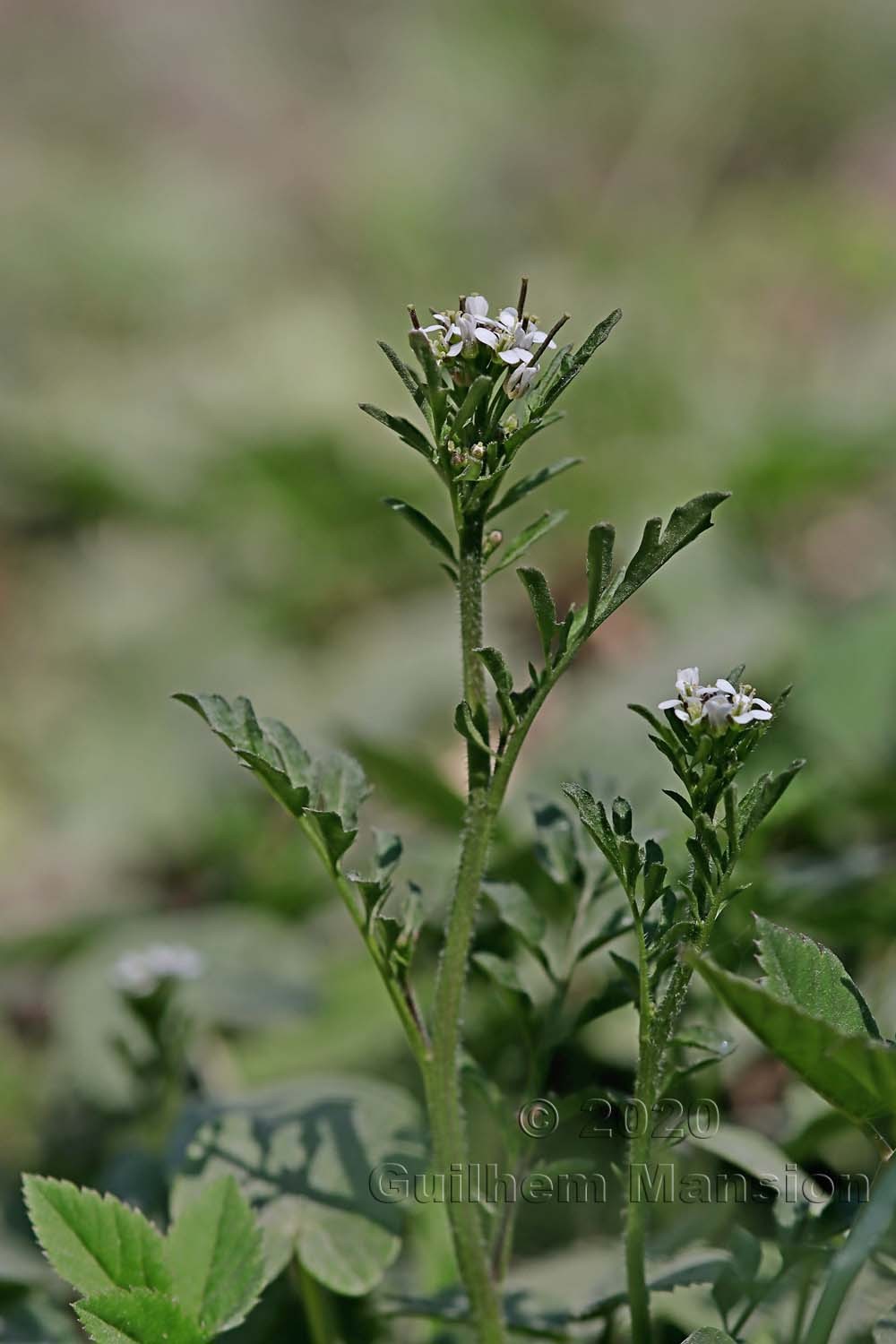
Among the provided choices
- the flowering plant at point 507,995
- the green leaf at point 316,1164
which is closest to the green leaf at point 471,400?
the flowering plant at point 507,995

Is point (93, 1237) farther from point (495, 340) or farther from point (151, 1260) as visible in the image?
point (495, 340)

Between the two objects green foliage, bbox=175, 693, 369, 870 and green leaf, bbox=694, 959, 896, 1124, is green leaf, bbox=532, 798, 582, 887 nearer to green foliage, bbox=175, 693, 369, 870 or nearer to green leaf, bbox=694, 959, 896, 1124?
green foliage, bbox=175, 693, 369, 870

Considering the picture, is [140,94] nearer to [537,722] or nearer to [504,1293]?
[537,722]

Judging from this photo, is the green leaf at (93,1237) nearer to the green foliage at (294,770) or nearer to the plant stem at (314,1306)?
the plant stem at (314,1306)

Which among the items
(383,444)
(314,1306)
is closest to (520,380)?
(314,1306)

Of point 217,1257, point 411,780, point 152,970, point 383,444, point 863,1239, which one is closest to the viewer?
point 863,1239

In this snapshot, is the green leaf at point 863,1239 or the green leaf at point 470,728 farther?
the green leaf at point 470,728
